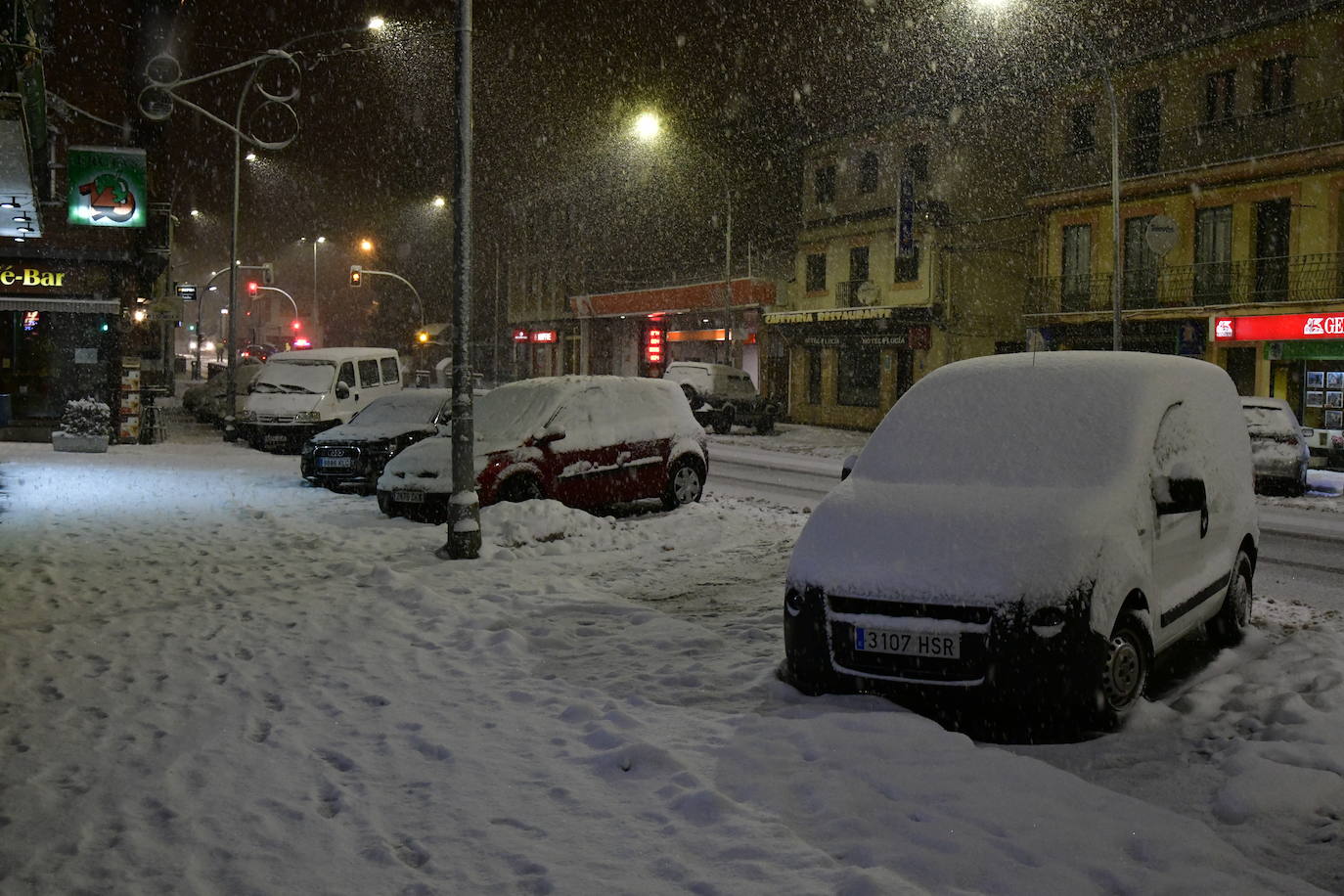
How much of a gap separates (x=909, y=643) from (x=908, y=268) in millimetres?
34632

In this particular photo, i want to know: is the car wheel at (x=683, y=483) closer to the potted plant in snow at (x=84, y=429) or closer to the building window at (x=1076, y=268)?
the potted plant in snow at (x=84, y=429)

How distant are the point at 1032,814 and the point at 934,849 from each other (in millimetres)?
547

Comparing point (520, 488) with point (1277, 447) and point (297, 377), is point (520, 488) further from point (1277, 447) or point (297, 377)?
point (1277, 447)

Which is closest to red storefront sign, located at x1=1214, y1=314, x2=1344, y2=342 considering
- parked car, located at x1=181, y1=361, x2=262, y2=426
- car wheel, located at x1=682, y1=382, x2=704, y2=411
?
car wheel, located at x1=682, y1=382, x2=704, y2=411

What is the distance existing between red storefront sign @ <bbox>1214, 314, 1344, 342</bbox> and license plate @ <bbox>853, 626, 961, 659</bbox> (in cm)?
2680

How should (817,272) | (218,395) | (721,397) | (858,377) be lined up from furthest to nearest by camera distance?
1. (817,272)
2. (858,377)
3. (721,397)
4. (218,395)

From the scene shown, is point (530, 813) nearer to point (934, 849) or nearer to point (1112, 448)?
point (934, 849)

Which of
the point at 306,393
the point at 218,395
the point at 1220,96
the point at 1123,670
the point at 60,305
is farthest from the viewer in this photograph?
the point at 218,395

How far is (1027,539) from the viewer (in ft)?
17.8

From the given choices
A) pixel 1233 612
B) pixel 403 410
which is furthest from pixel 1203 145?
pixel 1233 612

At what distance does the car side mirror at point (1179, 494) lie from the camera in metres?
5.80

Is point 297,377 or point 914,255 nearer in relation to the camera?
point 297,377

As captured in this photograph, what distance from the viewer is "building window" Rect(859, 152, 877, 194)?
4009cm

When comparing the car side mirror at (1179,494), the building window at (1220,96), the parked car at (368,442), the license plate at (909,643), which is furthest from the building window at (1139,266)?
the license plate at (909,643)
